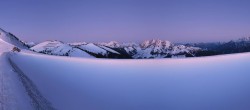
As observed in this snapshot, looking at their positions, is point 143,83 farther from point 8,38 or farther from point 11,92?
point 8,38

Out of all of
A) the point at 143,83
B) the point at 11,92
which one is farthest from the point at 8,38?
the point at 11,92

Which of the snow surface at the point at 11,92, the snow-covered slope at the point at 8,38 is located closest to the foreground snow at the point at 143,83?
the snow surface at the point at 11,92

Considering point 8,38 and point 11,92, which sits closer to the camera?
point 11,92

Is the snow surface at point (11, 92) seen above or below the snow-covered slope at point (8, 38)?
below

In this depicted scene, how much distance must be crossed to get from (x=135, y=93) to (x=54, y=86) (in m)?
4.99

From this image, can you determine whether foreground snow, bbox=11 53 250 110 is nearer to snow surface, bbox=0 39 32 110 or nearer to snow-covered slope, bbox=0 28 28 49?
snow surface, bbox=0 39 32 110

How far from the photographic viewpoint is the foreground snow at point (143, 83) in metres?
15.0

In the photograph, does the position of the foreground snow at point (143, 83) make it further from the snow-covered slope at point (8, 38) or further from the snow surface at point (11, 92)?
the snow-covered slope at point (8, 38)

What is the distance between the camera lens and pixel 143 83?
1953 cm

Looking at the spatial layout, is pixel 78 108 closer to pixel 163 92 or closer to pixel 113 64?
pixel 163 92

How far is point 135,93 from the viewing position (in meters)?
17.6

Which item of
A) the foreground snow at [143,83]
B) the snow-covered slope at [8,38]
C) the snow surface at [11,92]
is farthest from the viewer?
the snow-covered slope at [8,38]

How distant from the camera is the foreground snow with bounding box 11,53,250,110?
15.0m

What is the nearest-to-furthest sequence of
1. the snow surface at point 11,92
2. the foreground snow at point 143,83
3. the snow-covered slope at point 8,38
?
the snow surface at point 11,92
the foreground snow at point 143,83
the snow-covered slope at point 8,38
